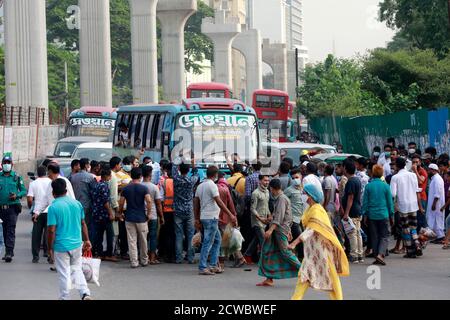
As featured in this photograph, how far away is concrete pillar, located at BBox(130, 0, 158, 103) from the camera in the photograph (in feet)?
219

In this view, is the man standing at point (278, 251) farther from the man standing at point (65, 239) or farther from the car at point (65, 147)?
the car at point (65, 147)

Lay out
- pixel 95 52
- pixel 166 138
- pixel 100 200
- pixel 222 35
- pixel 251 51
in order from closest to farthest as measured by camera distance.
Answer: pixel 100 200 < pixel 166 138 < pixel 95 52 < pixel 222 35 < pixel 251 51

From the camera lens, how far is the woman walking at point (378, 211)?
17906 mm

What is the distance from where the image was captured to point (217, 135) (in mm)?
25266

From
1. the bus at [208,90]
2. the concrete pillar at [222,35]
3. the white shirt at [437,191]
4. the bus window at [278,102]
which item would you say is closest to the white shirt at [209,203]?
the white shirt at [437,191]

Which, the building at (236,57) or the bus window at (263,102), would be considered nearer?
the bus window at (263,102)

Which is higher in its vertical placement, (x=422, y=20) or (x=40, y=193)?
(x=422, y=20)

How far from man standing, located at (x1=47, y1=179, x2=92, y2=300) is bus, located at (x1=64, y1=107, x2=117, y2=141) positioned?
98.8ft

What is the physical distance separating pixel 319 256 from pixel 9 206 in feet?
25.3

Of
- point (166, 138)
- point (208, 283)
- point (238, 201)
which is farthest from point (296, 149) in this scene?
point (208, 283)

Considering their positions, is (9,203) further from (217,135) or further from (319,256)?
(319,256)

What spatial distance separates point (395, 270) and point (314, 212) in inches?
196

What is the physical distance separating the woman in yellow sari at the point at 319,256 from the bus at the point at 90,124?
3062 cm
